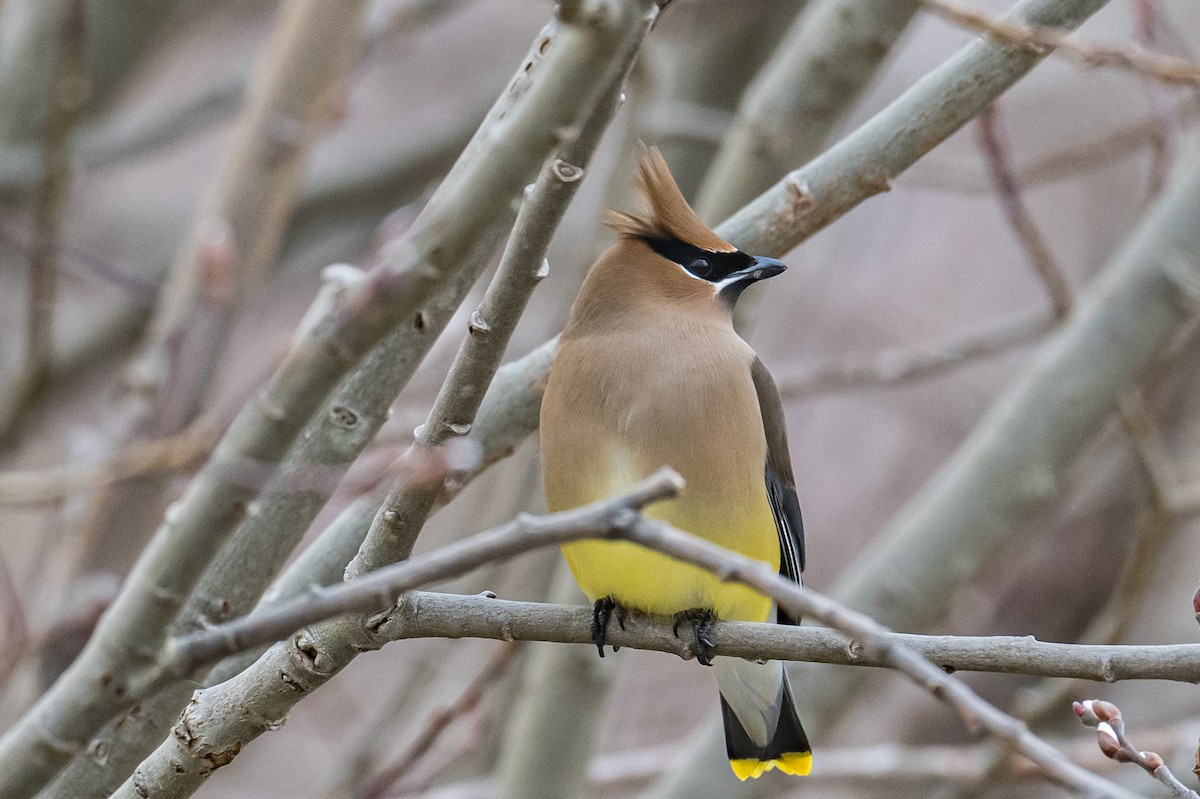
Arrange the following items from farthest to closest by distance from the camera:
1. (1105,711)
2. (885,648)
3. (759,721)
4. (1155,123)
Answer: (1155,123), (759,721), (1105,711), (885,648)

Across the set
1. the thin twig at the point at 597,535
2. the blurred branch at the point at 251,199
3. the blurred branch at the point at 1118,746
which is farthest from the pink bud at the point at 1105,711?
the blurred branch at the point at 251,199

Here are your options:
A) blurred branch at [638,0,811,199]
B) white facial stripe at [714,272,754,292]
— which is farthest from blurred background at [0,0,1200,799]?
white facial stripe at [714,272,754,292]

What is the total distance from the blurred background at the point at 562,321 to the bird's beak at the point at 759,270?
98 cm

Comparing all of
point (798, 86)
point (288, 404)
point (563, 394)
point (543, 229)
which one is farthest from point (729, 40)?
point (288, 404)

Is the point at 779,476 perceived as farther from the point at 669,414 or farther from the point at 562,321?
the point at 562,321

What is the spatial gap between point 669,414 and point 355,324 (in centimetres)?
159

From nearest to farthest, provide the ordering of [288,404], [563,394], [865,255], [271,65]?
[288,404] < [563,394] < [271,65] < [865,255]

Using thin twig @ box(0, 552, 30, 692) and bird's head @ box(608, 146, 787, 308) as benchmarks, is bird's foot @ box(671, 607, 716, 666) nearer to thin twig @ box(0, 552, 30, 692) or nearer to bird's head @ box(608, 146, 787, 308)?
bird's head @ box(608, 146, 787, 308)

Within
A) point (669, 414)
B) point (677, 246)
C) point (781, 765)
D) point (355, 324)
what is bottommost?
point (781, 765)

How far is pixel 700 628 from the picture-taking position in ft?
9.63

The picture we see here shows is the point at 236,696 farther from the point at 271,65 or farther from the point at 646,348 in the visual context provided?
the point at 271,65

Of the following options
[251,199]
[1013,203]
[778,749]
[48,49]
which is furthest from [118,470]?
[48,49]

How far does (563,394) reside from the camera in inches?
126

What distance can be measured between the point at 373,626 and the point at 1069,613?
5613 millimetres
